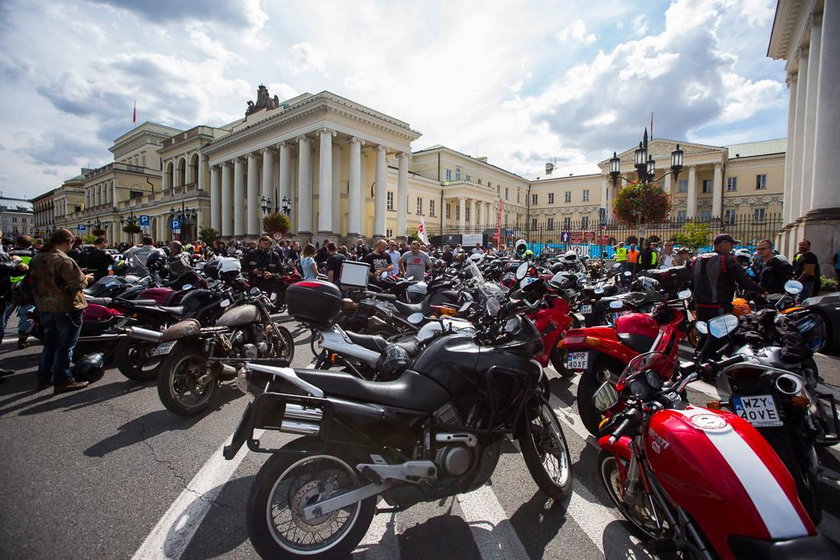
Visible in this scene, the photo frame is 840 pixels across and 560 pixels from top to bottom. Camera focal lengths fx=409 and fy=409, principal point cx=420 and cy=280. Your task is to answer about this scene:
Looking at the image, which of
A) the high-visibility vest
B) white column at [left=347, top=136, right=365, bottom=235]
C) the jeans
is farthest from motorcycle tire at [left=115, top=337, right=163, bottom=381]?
white column at [left=347, top=136, right=365, bottom=235]

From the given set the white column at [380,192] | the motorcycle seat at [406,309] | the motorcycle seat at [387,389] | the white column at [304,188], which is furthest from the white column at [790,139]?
the white column at [304,188]

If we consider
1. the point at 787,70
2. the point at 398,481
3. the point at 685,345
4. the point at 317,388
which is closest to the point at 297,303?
the point at 317,388

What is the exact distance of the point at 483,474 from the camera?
2.50 meters

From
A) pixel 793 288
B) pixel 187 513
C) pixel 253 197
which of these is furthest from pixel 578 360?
pixel 253 197

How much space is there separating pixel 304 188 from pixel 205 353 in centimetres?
3455

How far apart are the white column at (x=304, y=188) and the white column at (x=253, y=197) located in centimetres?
815

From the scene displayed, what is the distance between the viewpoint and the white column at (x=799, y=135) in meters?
15.1

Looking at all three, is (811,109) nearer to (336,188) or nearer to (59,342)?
(59,342)

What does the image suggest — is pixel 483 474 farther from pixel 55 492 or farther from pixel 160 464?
pixel 55 492

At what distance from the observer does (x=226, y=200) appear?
150 ft

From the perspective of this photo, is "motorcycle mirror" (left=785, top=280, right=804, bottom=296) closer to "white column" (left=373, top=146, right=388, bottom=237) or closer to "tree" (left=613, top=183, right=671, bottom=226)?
→ "tree" (left=613, top=183, right=671, bottom=226)

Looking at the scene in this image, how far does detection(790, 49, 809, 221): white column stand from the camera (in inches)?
596

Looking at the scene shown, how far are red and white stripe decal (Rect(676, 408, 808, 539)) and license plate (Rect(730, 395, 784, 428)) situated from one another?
32.8 inches

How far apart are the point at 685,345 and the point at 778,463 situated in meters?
6.80
